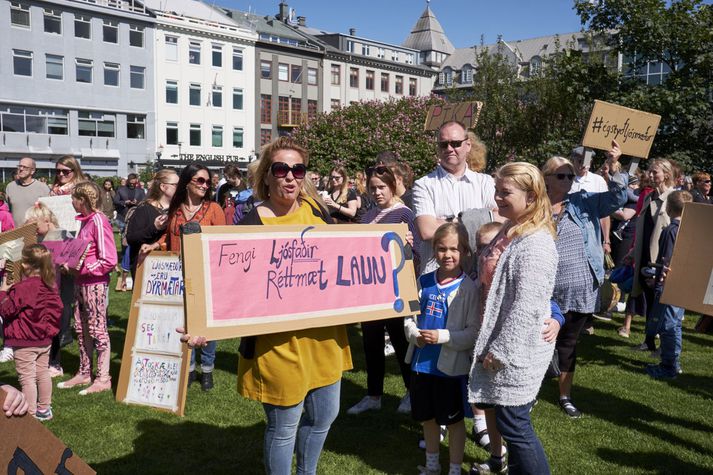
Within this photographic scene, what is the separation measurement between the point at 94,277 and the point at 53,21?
144 feet

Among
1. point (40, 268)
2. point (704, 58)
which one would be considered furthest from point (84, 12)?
point (40, 268)

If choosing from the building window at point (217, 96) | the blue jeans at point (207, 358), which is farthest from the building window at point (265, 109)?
the blue jeans at point (207, 358)

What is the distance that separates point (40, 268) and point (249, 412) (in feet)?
6.81

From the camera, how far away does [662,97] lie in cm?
1303

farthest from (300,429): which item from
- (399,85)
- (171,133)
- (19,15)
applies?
(399,85)

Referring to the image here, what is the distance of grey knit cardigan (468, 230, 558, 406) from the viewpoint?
→ 10.6ft

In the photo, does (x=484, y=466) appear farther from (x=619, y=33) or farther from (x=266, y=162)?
(x=619, y=33)

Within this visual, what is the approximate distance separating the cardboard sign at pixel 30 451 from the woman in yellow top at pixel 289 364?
887mm

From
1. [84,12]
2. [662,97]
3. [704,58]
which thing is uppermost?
[84,12]

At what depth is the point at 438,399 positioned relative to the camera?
401cm

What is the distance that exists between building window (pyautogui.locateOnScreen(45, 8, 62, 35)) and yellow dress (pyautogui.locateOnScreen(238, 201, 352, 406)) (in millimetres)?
46608

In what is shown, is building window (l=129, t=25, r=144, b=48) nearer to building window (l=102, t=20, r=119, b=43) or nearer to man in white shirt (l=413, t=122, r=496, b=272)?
building window (l=102, t=20, r=119, b=43)

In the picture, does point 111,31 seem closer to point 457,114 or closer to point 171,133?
point 171,133

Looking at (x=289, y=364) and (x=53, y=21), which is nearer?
(x=289, y=364)
